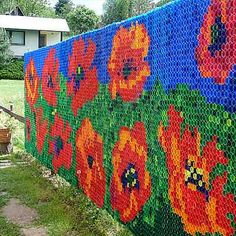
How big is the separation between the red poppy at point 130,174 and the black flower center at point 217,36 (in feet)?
3.98

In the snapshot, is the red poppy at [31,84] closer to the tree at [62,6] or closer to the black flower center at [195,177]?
the black flower center at [195,177]

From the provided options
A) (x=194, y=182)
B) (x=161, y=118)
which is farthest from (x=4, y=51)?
(x=194, y=182)

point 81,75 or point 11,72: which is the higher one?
point 81,75

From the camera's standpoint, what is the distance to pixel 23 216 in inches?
242

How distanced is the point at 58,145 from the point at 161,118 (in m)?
3.53

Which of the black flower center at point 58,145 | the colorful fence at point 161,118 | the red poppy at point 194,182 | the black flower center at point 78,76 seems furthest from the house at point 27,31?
the red poppy at point 194,182

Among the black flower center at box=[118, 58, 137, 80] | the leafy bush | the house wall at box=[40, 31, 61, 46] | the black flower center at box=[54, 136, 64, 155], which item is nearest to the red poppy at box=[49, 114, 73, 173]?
the black flower center at box=[54, 136, 64, 155]

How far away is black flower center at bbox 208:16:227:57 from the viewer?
3.11 metres

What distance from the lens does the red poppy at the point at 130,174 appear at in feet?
13.9

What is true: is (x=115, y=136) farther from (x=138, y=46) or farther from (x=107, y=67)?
(x=138, y=46)

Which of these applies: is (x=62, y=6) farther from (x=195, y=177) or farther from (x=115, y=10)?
(x=195, y=177)

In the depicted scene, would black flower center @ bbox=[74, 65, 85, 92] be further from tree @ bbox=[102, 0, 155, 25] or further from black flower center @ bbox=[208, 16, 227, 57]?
tree @ bbox=[102, 0, 155, 25]

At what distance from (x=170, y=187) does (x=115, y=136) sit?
4.09 ft

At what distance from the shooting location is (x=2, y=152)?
10469 mm
